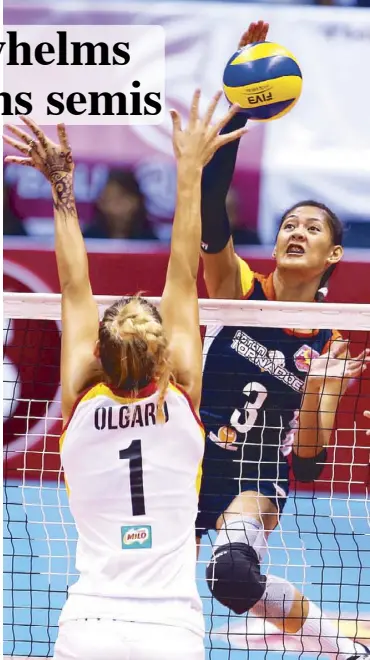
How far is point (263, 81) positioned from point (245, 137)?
1.31 metres

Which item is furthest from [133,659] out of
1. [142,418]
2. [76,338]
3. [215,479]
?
[215,479]

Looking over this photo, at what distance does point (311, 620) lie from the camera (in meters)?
4.21

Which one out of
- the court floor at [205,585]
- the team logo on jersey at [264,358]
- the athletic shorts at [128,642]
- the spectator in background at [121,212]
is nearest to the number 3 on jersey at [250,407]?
the team logo on jersey at [264,358]

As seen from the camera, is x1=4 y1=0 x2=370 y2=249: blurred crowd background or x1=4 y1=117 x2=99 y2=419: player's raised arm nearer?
x1=4 y1=117 x2=99 y2=419: player's raised arm

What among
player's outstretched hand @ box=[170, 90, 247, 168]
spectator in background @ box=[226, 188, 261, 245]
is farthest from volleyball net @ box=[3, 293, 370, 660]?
spectator in background @ box=[226, 188, 261, 245]

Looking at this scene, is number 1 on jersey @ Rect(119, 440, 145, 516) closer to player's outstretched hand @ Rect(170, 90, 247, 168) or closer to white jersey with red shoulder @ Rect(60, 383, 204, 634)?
white jersey with red shoulder @ Rect(60, 383, 204, 634)

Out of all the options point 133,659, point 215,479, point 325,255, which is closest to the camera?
point 133,659

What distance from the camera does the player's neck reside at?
515 centimetres

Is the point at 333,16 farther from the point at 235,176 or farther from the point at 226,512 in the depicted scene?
the point at 226,512

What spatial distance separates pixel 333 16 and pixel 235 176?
45.7 inches

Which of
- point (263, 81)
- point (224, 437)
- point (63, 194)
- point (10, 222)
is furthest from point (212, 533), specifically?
point (63, 194)

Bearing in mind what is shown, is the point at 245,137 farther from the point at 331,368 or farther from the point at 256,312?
the point at 256,312

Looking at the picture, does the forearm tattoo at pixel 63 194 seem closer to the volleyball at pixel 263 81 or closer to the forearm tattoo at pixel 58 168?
the forearm tattoo at pixel 58 168

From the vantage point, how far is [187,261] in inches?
109
